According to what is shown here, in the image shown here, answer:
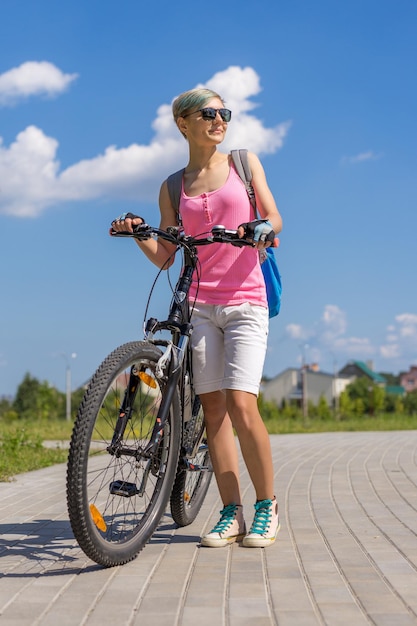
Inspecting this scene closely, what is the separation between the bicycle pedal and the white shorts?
28.9 inches

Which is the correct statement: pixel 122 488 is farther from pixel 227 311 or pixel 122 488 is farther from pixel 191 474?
pixel 191 474

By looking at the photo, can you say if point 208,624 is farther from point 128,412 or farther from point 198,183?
point 198,183

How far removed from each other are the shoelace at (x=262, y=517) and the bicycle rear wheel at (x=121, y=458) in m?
0.48

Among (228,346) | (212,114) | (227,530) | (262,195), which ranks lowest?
(227,530)

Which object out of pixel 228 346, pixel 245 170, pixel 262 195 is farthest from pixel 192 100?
pixel 228 346

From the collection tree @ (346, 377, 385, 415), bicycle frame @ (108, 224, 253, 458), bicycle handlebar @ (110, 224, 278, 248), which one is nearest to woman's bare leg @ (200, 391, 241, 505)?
bicycle frame @ (108, 224, 253, 458)

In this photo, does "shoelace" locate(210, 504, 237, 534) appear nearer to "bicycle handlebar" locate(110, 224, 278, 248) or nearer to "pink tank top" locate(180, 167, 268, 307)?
"pink tank top" locate(180, 167, 268, 307)

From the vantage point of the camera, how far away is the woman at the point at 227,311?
451cm

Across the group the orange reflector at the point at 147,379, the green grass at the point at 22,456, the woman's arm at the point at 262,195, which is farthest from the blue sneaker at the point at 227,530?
the green grass at the point at 22,456

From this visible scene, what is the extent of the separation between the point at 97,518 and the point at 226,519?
94 cm

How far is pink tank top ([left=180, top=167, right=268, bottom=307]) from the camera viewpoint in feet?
15.0

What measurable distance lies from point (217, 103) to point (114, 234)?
833mm

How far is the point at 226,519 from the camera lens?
4.57 meters

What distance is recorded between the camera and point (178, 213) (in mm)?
4812
